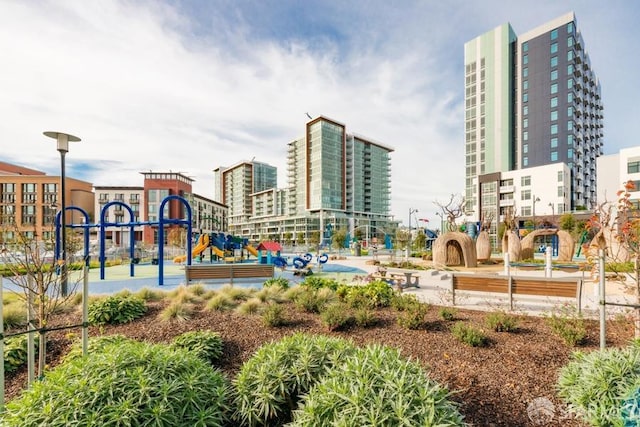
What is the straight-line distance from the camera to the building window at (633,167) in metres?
43.0

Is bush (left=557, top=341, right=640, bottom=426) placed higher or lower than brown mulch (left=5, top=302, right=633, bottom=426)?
higher

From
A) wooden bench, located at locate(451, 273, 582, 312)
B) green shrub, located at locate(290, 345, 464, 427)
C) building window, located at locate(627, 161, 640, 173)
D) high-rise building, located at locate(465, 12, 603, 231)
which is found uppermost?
high-rise building, located at locate(465, 12, 603, 231)

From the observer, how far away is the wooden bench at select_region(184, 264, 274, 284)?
40.6 ft

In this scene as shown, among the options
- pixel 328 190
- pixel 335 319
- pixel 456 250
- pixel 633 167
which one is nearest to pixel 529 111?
pixel 633 167

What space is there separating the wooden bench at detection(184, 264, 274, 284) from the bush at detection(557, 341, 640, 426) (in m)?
10.9

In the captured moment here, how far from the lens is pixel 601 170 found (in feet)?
176

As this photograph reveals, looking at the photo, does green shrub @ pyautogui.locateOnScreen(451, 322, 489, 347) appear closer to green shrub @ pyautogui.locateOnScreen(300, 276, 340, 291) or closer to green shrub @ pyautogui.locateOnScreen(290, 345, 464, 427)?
green shrub @ pyautogui.locateOnScreen(290, 345, 464, 427)

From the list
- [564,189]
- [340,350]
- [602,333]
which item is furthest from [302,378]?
[564,189]

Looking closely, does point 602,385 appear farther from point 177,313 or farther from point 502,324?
point 177,313

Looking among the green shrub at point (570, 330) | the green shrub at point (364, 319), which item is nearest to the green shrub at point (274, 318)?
the green shrub at point (364, 319)

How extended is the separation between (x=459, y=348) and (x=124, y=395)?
4.98 m

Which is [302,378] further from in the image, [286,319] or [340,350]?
[286,319]

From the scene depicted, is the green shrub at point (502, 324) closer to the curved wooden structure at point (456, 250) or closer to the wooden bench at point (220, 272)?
the wooden bench at point (220, 272)

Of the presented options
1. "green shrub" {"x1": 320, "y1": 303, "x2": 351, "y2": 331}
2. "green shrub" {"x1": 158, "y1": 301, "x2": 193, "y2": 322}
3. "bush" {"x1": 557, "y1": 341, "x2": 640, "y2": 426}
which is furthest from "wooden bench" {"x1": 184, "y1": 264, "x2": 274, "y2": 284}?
"bush" {"x1": 557, "y1": 341, "x2": 640, "y2": 426}
